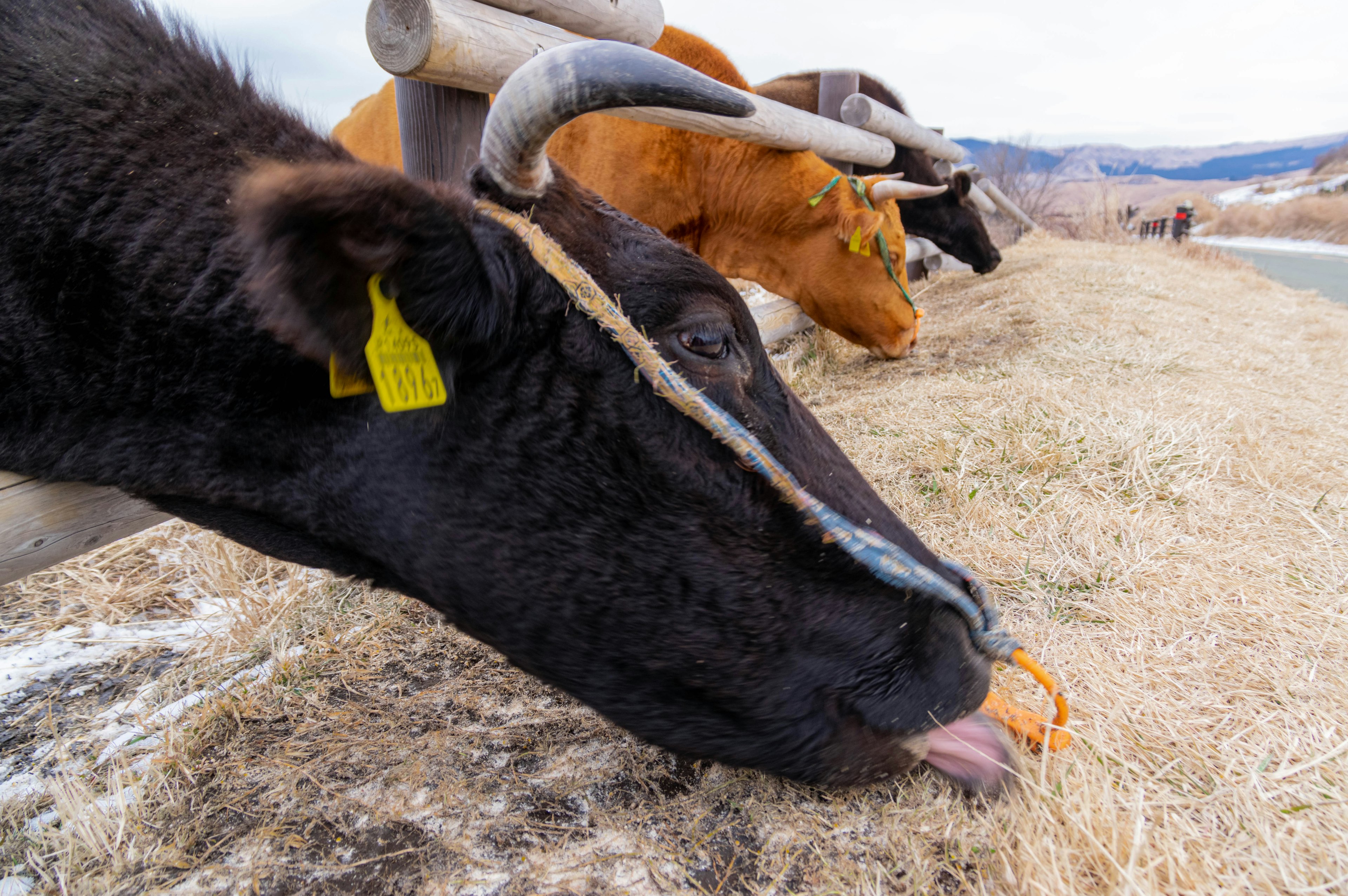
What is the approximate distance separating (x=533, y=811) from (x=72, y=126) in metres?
1.64

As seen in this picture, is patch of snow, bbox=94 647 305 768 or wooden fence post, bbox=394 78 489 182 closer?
patch of snow, bbox=94 647 305 768

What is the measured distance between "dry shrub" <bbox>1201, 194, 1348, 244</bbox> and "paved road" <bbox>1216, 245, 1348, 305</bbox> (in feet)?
13.3

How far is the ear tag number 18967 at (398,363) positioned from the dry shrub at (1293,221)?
28377 millimetres

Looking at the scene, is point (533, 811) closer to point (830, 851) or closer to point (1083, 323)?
point (830, 851)

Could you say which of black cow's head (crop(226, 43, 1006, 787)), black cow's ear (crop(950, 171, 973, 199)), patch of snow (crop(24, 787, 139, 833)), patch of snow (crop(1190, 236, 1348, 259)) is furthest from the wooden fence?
patch of snow (crop(1190, 236, 1348, 259))

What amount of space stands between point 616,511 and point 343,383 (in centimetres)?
55

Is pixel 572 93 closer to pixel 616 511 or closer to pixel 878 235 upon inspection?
pixel 616 511

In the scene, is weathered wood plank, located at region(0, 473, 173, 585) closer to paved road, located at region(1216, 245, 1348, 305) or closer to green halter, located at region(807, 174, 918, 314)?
green halter, located at region(807, 174, 918, 314)

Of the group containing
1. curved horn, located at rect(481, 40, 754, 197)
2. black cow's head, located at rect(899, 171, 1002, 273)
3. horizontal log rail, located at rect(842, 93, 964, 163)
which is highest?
horizontal log rail, located at rect(842, 93, 964, 163)

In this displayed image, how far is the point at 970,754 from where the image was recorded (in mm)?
1453

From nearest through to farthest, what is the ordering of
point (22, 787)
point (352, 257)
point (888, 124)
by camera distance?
1. point (352, 257)
2. point (22, 787)
3. point (888, 124)

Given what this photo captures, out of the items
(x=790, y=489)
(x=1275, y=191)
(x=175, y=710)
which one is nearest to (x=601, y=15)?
(x=790, y=489)

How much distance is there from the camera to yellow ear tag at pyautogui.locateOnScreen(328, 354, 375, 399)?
121cm

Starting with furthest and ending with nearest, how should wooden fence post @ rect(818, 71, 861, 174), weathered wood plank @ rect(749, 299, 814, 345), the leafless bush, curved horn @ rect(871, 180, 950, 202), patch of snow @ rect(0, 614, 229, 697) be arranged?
the leafless bush < wooden fence post @ rect(818, 71, 861, 174) < weathered wood plank @ rect(749, 299, 814, 345) < curved horn @ rect(871, 180, 950, 202) < patch of snow @ rect(0, 614, 229, 697)
